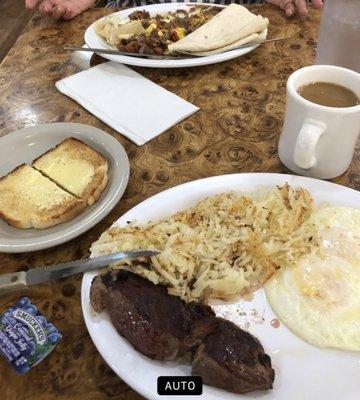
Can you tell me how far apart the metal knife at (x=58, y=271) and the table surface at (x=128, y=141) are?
11cm

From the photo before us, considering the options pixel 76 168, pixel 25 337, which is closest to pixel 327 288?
pixel 25 337

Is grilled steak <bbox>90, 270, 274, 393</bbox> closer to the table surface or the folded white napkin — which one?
the table surface

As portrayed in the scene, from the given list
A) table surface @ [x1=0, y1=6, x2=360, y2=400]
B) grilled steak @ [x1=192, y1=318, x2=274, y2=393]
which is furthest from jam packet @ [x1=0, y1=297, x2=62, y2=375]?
grilled steak @ [x1=192, y1=318, x2=274, y2=393]

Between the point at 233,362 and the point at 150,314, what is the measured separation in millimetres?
226

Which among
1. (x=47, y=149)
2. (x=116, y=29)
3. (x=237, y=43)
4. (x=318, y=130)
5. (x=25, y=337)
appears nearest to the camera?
(x=25, y=337)

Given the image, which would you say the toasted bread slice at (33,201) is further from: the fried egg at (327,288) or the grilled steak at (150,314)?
the fried egg at (327,288)

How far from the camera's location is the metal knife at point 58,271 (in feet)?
3.79

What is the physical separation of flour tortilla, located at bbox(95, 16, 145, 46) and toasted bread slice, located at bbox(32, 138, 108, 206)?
0.87 m

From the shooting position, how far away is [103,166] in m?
1.58

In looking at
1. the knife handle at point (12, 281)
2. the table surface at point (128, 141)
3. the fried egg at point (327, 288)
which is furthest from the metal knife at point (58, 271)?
the fried egg at point (327, 288)

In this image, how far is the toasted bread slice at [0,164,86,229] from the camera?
1423mm

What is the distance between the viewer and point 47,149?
68.8 inches

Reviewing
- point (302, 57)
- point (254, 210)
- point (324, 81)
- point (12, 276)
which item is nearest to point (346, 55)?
point (302, 57)

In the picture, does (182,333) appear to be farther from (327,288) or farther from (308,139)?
(308,139)
